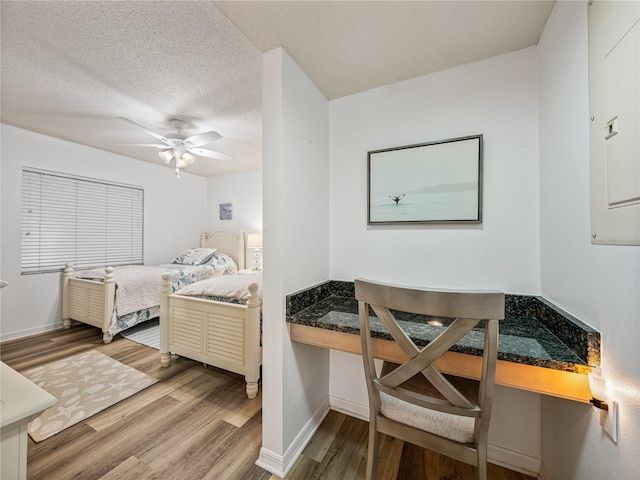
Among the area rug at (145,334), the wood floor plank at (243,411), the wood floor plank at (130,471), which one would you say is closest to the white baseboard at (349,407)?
the wood floor plank at (243,411)

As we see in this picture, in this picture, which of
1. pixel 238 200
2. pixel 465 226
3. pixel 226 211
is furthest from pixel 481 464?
pixel 226 211

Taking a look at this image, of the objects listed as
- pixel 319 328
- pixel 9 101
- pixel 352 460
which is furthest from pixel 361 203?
pixel 9 101

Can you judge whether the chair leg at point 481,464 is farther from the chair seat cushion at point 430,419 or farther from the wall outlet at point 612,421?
the wall outlet at point 612,421

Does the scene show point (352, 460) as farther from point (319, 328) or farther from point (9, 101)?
point (9, 101)

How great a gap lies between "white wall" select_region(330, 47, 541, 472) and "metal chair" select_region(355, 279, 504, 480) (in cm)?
52

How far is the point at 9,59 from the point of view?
5.59 ft

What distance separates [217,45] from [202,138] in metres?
1.19

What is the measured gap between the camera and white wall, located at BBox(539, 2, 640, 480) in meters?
0.69

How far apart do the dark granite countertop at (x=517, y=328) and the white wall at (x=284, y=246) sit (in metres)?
0.13

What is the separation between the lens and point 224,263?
14.0 ft

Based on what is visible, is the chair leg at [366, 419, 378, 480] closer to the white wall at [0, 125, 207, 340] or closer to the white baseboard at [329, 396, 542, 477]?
the white baseboard at [329, 396, 542, 477]

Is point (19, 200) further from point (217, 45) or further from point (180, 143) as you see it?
point (217, 45)

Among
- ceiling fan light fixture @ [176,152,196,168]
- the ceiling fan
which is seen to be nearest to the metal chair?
the ceiling fan

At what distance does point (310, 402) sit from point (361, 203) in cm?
134
